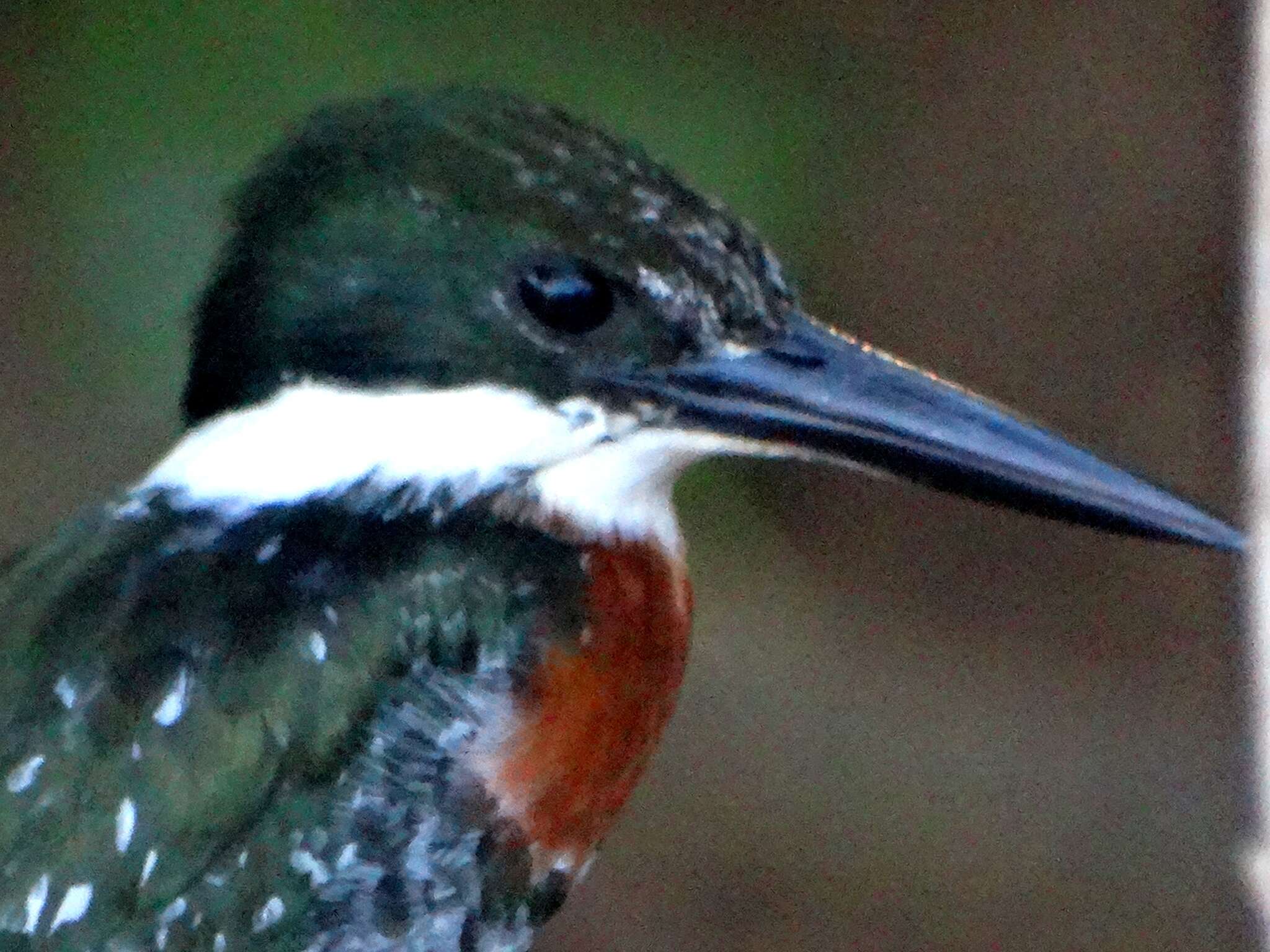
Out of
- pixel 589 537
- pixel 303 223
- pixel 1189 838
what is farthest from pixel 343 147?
pixel 1189 838

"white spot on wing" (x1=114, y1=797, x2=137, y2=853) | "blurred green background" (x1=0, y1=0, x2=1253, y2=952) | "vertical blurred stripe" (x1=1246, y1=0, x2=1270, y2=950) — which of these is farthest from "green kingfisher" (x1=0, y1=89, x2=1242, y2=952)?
"blurred green background" (x1=0, y1=0, x2=1253, y2=952)

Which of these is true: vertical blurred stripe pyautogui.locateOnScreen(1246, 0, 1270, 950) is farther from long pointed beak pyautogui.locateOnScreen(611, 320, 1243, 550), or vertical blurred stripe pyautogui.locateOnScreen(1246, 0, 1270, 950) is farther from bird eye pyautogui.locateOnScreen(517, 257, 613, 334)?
bird eye pyautogui.locateOnScreen(517, 257, 613, 334)

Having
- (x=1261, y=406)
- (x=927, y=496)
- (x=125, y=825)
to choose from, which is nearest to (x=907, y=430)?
(x=1261, y=406)

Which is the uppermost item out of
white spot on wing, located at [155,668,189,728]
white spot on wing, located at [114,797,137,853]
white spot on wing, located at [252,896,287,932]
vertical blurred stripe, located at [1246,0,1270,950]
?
vertical blurred stripe, located at [1246,0,1270,950]

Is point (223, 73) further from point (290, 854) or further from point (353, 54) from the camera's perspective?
point (290, 854)

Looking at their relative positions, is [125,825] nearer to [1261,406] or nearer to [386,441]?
[386,441]

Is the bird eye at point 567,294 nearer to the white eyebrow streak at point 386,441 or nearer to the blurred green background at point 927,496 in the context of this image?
the white eyebrow streak at point 386,441
